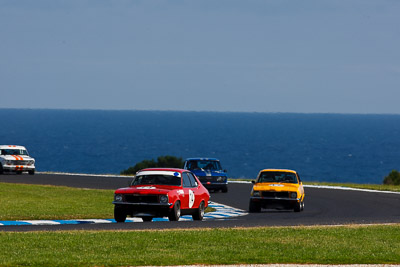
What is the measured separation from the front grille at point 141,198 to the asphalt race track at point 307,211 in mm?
654

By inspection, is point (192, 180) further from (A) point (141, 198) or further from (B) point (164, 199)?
(A) point (141, 198)

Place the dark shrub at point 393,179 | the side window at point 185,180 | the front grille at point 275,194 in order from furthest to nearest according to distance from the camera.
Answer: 1. the dark shrub at point 393,179
2. the front grille at point 275,194
3. the side window at point 185,180

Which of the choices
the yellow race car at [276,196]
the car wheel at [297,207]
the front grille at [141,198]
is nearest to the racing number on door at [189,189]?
the front grille at [141,198]

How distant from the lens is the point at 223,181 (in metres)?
39.6

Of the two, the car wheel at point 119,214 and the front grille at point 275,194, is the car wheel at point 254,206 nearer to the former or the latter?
the front grille at point 275,194

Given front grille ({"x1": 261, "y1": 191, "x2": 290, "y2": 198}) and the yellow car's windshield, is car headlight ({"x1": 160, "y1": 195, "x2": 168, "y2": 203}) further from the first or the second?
the yellow car's windshield

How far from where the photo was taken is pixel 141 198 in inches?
872

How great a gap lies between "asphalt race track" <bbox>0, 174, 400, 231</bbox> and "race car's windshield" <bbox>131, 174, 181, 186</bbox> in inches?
46.8

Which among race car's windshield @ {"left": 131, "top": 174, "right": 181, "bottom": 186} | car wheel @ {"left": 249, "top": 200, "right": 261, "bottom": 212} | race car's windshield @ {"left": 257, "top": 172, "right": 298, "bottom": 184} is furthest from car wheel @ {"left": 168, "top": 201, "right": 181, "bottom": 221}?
race car's windshield @ {"left": 257, "top": 172, "right": 298, "bottom": 184}

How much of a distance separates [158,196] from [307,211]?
968cm

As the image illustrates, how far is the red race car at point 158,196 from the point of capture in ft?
72.3

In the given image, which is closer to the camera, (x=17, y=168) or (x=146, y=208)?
(x=146, y=208)

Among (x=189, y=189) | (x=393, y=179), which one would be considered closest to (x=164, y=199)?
(x=189, y=189)

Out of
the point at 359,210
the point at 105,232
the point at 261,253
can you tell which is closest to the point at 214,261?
the point at 261,253
